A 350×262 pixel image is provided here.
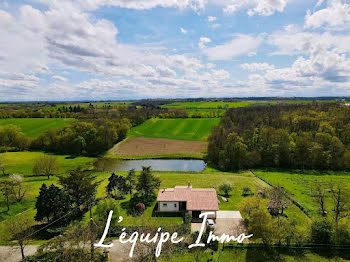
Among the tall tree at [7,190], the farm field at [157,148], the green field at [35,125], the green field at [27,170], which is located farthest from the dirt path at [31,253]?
the green field at [35,125]

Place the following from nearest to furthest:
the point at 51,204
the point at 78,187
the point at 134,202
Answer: the point at 51,204
the point at 78,187
the point at 134,202

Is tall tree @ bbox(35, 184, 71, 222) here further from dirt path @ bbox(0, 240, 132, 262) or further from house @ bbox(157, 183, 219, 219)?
house @ bbox(157, 183, 219, 219)

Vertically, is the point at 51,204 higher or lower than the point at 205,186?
higher

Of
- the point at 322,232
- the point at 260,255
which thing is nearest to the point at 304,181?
the point at 322,232

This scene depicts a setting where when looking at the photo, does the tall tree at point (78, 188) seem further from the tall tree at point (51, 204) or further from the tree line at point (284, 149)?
the tree line at point (284, 149)

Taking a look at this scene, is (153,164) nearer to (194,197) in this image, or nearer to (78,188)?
(194,197)

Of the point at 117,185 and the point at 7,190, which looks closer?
the point at 7,190

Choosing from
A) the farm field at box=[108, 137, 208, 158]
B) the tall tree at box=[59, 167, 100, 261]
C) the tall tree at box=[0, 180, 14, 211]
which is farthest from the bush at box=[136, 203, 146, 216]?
the farm field at box=[108, 137, 208, 158]
